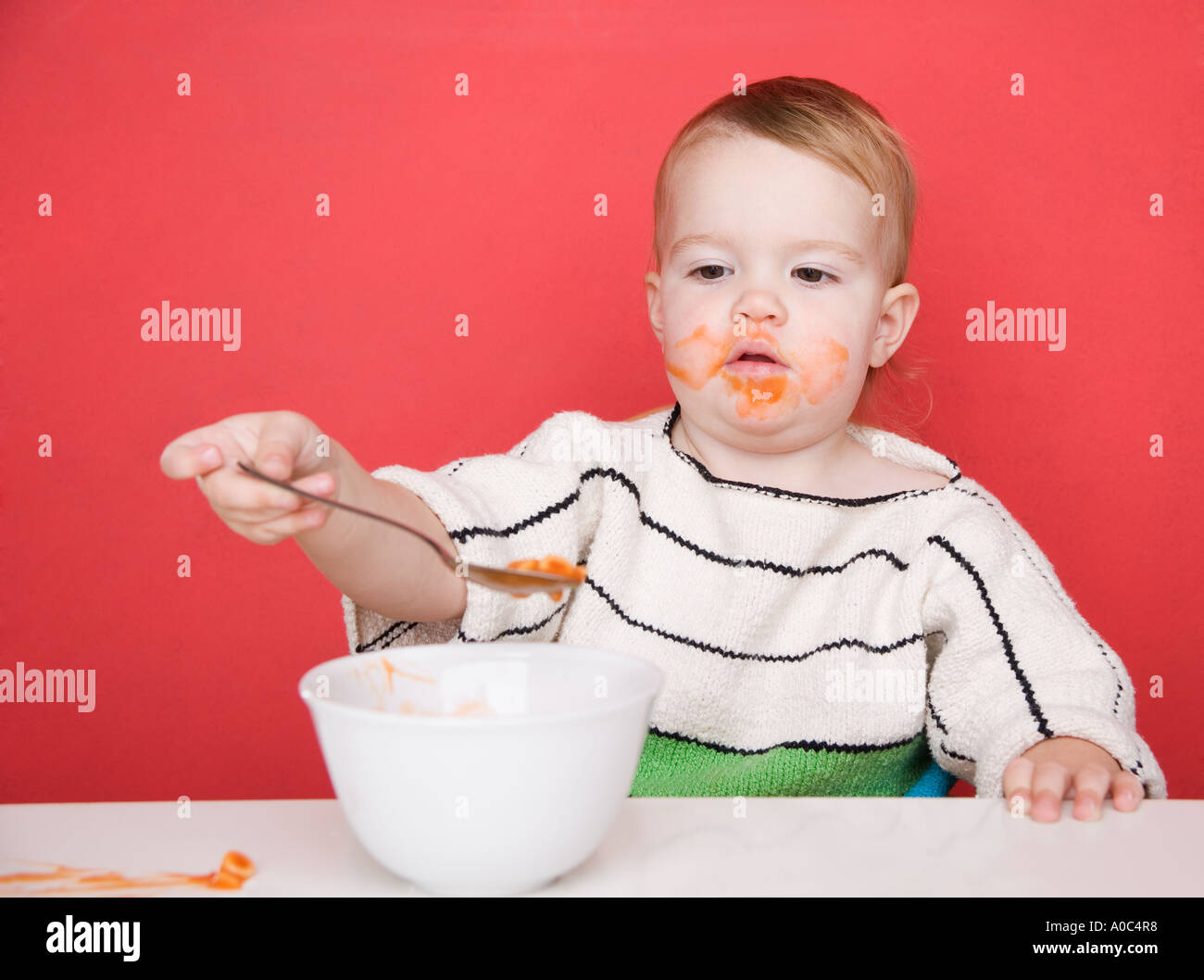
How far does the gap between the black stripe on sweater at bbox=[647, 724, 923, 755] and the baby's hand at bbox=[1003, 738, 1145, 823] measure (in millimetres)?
220

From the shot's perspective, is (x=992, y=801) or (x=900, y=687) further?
(x=900, y=687)

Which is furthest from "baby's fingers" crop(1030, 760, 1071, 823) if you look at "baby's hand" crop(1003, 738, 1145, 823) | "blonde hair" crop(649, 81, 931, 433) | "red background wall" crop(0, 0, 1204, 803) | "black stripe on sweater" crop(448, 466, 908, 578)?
"red background wall" crop(0, 0, 1204, 803)

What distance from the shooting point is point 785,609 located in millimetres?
1148

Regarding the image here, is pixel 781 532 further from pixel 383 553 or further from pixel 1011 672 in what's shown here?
pixel 383 553

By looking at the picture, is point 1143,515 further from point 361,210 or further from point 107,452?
point 107,452

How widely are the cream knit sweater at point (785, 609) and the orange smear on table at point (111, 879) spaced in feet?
1.53

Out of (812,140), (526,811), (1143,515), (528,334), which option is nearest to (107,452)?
(528,334)

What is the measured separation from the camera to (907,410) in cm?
177

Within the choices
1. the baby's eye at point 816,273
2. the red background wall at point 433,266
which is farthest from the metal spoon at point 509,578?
the red background wall at point 433,266

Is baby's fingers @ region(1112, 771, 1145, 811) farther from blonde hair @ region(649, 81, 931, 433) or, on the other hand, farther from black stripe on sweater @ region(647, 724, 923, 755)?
blonde hair @ region(649, 81, 931, 433)

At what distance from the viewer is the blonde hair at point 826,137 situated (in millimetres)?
1151

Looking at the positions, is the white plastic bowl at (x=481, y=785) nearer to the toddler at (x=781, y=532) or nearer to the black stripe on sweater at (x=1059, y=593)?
the toddler at (x=781, y=532)

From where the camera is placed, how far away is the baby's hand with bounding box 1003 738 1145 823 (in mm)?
657
